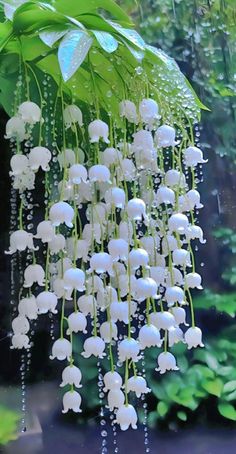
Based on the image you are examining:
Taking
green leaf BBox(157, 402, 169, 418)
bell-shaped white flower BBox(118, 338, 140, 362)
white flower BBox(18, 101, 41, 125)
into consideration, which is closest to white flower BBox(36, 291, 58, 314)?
bell-shaped white flower BBox(118, 338, 140, 362)

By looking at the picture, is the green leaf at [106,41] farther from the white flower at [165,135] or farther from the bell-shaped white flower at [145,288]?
the bell-shaped white flower at [145,288]

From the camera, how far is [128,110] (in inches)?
25.6

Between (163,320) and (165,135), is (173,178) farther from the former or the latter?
(163,320)

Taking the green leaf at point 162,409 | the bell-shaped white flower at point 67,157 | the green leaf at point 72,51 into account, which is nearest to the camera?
the green leaf at point 72,51

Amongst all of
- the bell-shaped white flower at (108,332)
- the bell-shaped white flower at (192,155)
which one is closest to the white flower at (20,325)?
the bell-shaped white flower at (108,332)

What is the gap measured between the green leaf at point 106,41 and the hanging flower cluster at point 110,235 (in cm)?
9

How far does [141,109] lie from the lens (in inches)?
25.3

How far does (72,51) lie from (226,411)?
90 centimetres

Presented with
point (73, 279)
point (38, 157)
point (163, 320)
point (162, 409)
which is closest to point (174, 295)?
point (163, 320)

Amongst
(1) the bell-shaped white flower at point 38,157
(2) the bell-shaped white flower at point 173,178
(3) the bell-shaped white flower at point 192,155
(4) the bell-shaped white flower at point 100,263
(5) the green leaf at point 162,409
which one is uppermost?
(3) the bell-shaped white flower at point 192,155

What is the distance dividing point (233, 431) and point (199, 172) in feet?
1.94

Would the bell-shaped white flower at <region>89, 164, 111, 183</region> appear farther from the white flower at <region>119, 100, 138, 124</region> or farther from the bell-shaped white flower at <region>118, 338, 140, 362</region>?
the bell-shaped white flower at <region>118, 338, 140, 362</region>

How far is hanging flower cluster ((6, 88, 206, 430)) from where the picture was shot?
0.62 m

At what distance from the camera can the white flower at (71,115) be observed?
648 mm
